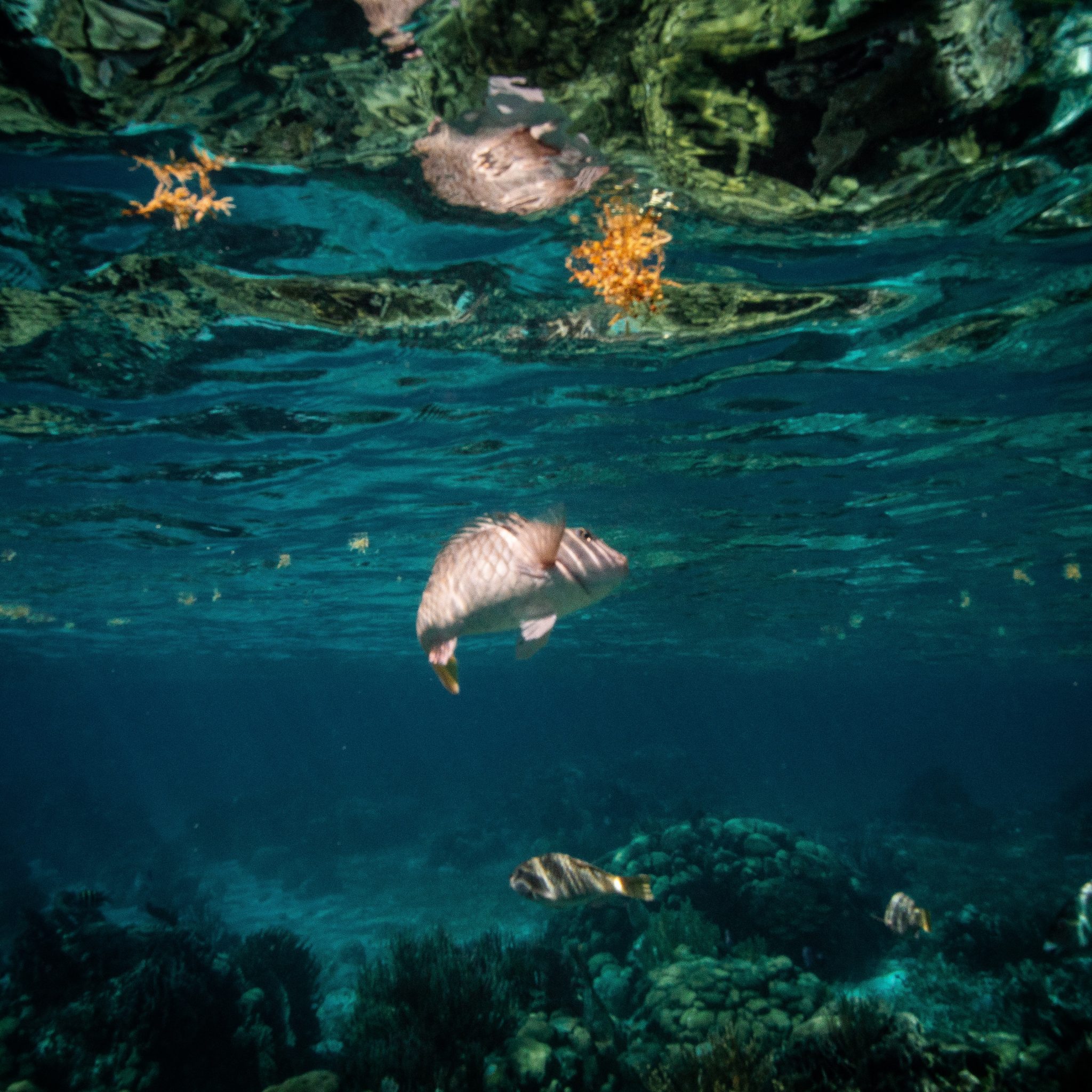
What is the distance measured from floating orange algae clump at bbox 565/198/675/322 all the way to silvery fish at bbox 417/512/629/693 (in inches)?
179

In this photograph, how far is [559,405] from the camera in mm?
12656

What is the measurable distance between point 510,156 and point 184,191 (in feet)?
12.5

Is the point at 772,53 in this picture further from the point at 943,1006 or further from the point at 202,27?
the point at 943,1006

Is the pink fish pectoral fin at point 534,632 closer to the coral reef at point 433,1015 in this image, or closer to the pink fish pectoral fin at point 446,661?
the pink fish pectoral fin at point 446,661

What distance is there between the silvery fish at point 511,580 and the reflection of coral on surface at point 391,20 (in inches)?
180

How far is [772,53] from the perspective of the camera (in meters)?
5.63

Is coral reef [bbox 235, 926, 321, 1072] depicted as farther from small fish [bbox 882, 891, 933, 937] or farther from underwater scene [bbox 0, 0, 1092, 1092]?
small fish [bbox 882, 891, 933, 937]

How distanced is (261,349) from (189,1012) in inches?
415

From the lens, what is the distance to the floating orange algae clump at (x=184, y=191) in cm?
668

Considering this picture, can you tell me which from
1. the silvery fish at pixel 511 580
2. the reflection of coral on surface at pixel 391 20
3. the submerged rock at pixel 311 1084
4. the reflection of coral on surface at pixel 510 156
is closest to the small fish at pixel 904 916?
the submerged rock at pixel 311 1084

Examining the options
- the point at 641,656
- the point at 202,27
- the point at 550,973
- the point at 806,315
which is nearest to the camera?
the point at 202,27

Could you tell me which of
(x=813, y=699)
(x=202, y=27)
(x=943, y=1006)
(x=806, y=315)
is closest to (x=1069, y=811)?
(x=943, y=1006)

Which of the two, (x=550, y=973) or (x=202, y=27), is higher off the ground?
(x=202, y=27)

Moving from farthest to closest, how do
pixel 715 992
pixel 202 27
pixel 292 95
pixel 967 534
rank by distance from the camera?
pixel 967 534 < pixel 715 992 < pixel 292 95 < pixel 202 27
